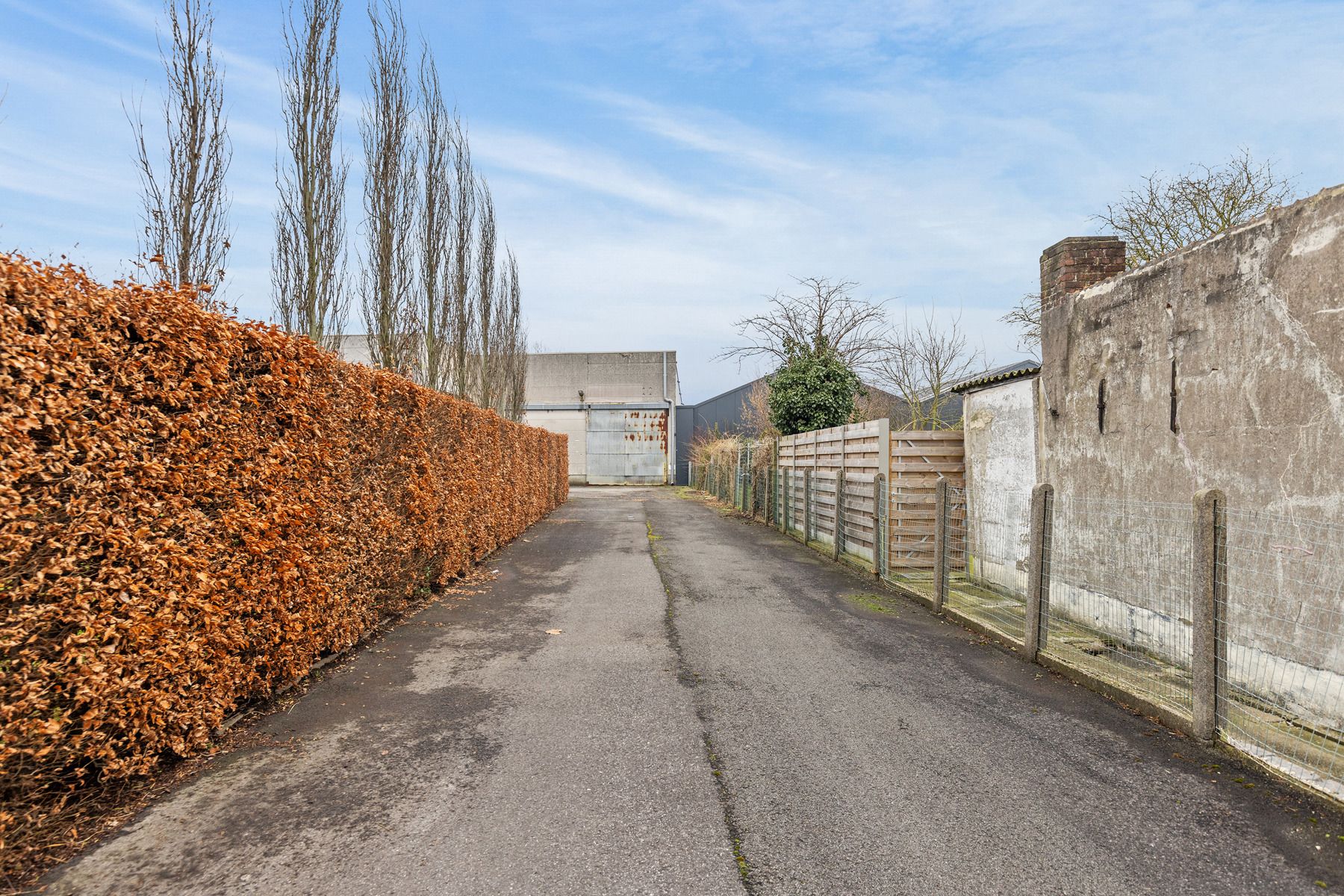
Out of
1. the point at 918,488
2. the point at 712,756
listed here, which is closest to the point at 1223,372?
the point at 712,756

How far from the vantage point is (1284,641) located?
455 centimetres

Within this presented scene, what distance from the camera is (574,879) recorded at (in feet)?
8.75

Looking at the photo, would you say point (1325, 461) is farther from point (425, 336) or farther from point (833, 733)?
point (425, 336)

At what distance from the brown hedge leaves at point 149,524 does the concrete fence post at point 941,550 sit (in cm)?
582

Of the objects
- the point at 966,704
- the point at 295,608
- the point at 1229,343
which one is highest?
the point at 1229,343

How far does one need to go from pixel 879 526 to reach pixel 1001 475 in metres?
1.80

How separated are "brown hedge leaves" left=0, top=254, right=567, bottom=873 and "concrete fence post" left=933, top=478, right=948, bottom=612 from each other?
5.82m

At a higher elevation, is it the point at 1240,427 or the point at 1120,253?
the point at 1120,253

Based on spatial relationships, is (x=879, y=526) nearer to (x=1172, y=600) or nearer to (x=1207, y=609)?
(x=1172, y=600)

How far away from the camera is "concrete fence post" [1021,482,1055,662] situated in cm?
583

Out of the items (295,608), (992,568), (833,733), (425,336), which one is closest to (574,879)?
(833,733)

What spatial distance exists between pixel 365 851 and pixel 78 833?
122 cm

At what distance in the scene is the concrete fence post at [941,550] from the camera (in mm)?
7672

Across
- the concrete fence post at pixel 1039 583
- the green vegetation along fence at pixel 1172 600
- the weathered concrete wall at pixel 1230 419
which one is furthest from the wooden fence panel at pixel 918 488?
the concrete fence post at pixel 1039 583
